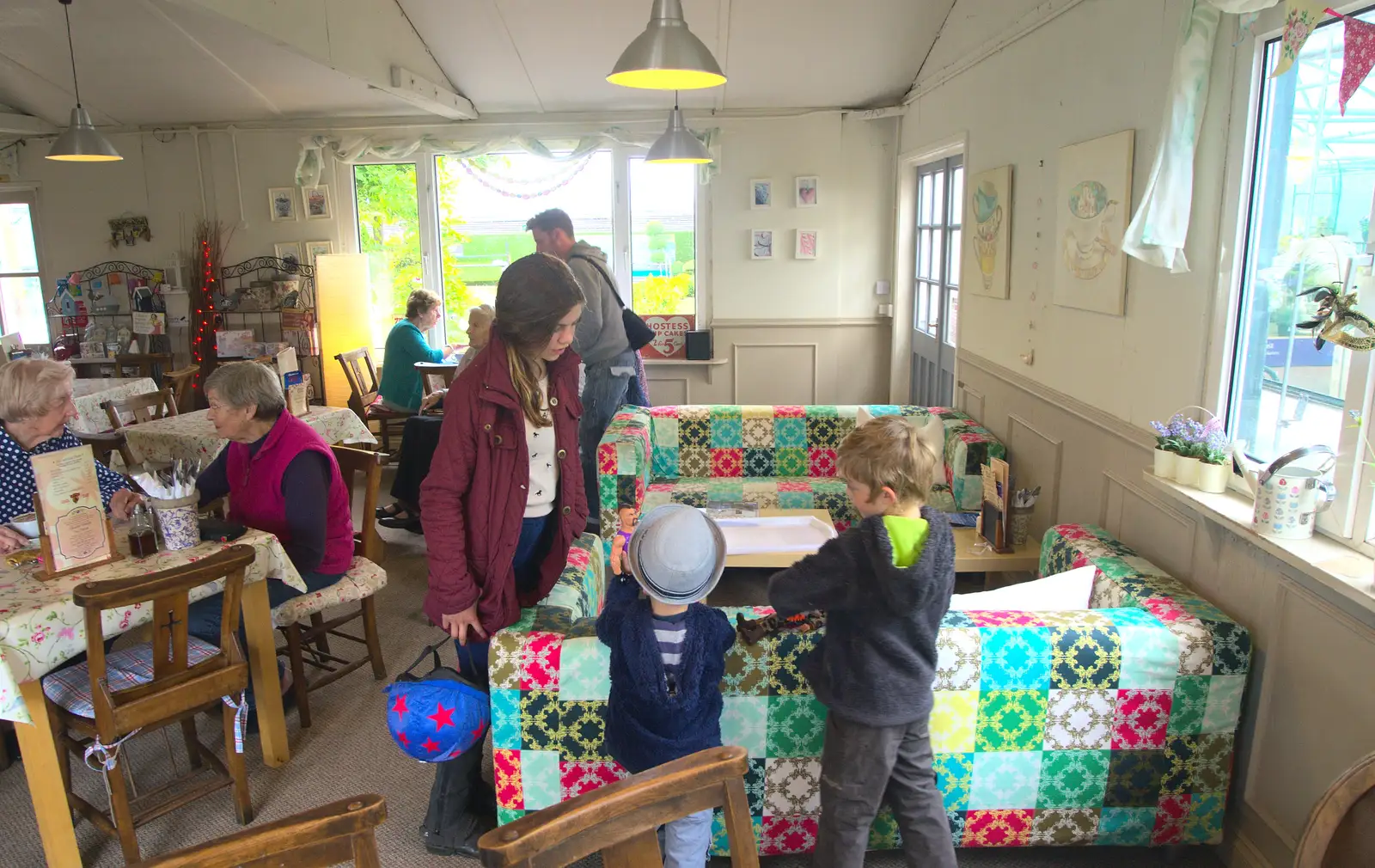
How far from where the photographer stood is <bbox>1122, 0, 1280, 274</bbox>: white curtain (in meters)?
2.42

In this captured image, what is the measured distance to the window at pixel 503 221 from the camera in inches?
267

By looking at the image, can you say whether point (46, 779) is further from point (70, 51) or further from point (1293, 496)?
point (70, 51)

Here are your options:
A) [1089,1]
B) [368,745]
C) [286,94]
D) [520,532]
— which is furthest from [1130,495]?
[286,94]

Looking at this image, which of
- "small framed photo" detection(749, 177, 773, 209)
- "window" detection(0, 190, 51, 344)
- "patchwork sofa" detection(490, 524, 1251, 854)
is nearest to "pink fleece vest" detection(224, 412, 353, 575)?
"patchwork sofa" detection(490, 524, 1251, 854)

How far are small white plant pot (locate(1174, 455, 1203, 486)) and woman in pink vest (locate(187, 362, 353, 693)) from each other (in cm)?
250

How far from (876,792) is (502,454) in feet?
3.58

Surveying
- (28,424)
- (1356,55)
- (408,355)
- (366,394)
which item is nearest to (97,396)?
(408,355)

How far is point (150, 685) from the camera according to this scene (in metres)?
2.36

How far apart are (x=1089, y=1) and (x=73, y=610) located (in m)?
3.61

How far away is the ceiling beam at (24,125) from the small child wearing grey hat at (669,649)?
7311mm

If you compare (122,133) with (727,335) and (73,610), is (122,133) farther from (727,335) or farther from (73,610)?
(73,610)

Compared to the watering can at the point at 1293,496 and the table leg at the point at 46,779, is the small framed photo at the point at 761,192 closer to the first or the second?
the watering can at the point at 1293,496

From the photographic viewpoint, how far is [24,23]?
551 cm

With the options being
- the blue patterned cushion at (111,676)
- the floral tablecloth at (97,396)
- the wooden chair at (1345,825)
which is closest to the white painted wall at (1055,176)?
the wooden chair at (1345,825)
